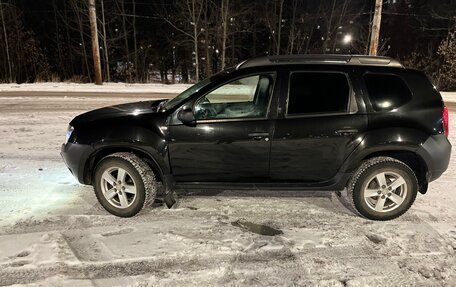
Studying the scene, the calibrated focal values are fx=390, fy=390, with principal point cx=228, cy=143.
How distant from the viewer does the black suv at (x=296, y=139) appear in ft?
14.1

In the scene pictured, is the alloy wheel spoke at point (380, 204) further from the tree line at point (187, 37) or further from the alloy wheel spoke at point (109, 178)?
the tree line at point (187, 37)

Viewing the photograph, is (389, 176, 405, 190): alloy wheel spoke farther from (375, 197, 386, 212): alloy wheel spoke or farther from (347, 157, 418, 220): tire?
A: (375, 197, 386, 212): alloy wheel spoke

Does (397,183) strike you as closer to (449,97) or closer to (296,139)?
(296,139)

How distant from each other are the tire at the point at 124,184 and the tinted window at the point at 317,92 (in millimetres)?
1806

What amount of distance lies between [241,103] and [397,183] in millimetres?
2276

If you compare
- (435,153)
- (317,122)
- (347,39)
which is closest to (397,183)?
(435,153)

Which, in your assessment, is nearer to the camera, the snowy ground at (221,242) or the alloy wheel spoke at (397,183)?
the snowy ground at (221,242)

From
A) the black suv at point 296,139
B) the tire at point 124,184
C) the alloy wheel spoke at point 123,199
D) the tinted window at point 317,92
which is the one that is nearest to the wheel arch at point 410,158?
the black suv at point 296,139

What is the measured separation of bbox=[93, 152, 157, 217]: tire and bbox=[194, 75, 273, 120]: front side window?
35.5 inches

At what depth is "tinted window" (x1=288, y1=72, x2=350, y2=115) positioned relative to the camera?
4336 millimetres

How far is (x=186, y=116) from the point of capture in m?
4.30

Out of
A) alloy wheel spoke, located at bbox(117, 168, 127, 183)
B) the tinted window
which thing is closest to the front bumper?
alloy wheel spoke, located at bbox(117, 168, 127, 183)

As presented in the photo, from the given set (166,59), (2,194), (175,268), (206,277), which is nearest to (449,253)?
(206,277)

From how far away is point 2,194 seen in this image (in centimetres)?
523
